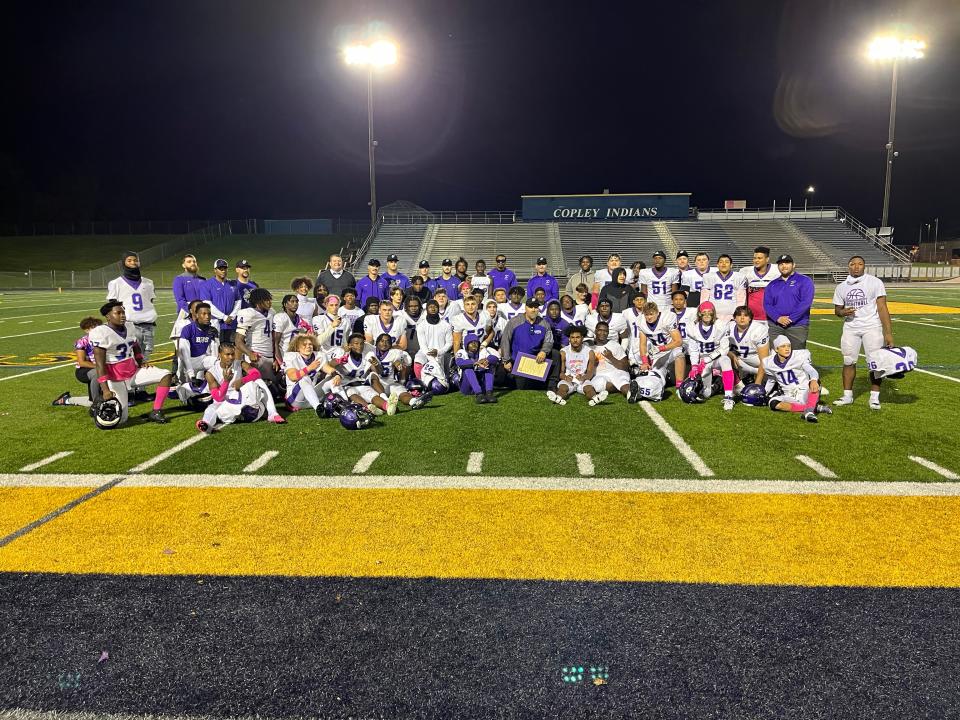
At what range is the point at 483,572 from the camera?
3.51 meters

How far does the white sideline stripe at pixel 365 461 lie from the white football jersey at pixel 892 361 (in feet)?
19.8

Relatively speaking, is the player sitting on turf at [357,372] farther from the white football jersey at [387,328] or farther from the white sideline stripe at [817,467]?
the white sideline stripe at [817,467]

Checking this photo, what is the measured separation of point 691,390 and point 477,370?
9.18ft

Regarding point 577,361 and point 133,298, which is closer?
point 577,361

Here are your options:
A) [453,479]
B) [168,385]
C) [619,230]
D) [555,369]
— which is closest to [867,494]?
[453,479]

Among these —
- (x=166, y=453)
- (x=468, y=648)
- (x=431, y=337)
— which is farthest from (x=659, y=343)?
(x=468, y=648)

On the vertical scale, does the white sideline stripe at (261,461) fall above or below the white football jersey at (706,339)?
below

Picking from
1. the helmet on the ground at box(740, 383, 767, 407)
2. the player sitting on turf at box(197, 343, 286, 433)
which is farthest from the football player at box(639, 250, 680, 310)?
the player sitting on turf at box(197, 343, 286, 433)

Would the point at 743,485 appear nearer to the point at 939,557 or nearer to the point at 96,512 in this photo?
the point at 939,557

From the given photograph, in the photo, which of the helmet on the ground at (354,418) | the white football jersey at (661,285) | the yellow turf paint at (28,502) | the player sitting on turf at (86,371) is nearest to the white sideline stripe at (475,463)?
the helmet on the ground at (354,418)

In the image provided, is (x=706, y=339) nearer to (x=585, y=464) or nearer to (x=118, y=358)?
(x=585, y=464)

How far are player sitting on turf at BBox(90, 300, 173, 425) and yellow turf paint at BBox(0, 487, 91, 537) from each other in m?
2.11

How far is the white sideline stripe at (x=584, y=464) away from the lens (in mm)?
5199

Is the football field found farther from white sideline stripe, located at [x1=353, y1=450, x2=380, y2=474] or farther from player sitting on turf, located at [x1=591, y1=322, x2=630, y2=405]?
player sitting on turf, located at [x1=591, y1=322, x2=630, y2=405]
